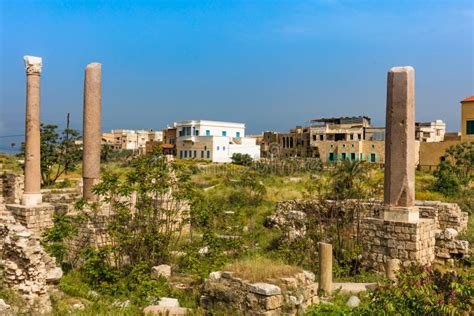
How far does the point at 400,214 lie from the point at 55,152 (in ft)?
90.3

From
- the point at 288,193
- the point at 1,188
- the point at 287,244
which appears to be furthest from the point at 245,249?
the point at 288,193

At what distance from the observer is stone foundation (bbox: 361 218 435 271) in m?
10.4

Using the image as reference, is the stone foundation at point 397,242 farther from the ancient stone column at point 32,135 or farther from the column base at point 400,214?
the ancient stone column at point 32,135

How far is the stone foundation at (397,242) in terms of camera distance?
10.4m

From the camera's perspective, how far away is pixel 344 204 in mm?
13547

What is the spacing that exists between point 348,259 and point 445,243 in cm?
239

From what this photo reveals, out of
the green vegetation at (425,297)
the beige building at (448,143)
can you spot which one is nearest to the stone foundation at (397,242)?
the green vegetation at (425,297)

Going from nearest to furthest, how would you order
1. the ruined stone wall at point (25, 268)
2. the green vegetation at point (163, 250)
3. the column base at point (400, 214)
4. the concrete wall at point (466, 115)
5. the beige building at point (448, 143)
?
1. the ruined stone wall at point (25, 268)
2. the green vegetation at point (163, 250)
3. the column base at point (400, 214)
4. the concrete wall at point (466, 115)
5. the beige building at point (448, 143)

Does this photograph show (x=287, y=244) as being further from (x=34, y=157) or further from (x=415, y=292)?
(x=34, y=157)

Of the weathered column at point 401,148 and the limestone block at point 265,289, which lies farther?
the weathered column at point 401,148

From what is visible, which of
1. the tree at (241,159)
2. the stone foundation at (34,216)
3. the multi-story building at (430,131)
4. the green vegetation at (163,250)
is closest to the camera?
the green vegetation at (163,250)

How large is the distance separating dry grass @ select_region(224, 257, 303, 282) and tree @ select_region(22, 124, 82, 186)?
24.2 meters

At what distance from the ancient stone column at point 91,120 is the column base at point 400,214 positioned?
831cm

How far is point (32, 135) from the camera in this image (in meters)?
14.8
